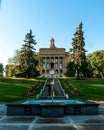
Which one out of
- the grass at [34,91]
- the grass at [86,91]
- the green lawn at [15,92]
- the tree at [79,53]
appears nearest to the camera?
the green lawn at [15,92]

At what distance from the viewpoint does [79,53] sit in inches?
2079

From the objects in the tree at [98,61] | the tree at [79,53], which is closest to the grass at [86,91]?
the tree at [79,53]

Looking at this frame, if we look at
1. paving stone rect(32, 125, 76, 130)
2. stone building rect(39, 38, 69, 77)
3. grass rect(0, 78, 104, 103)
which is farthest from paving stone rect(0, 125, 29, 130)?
stone building rect(39, 38, 69, 77)

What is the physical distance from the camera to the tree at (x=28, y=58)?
53.4 meters

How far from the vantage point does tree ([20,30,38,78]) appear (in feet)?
175

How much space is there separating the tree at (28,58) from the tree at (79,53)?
31.9ft

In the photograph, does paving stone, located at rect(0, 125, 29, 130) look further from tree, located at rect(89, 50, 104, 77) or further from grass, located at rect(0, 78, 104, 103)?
tree, located at rect(89, 50, 104, 77)

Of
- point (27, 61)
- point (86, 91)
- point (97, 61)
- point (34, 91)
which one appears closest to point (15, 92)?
point (34, 91)

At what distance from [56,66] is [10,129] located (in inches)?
3889

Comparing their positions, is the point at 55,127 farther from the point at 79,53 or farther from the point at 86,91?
the point at 79,53

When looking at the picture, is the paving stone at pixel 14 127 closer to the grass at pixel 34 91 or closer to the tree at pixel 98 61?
the grass at pixel 34 91

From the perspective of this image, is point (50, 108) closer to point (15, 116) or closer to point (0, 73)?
point (15, 116)

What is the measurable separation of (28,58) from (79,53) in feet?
40.2

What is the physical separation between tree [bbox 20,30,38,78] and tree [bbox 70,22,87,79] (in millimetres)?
9730
